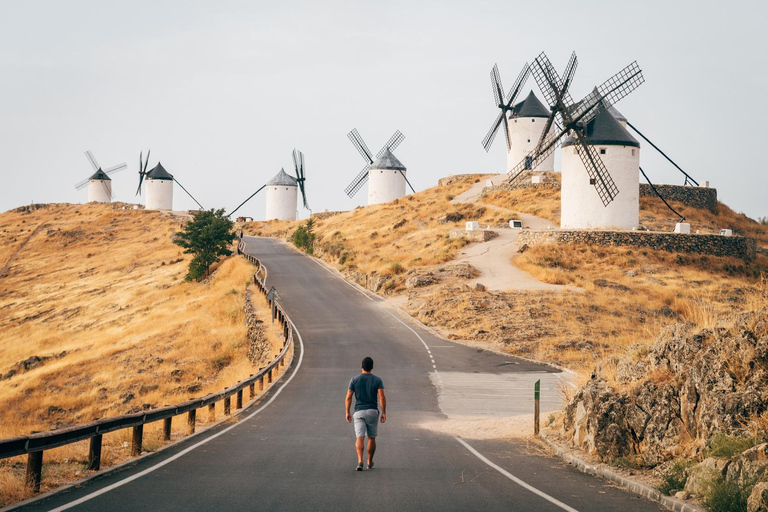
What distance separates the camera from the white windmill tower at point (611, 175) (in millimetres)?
56344

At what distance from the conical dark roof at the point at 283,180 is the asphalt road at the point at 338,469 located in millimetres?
100616

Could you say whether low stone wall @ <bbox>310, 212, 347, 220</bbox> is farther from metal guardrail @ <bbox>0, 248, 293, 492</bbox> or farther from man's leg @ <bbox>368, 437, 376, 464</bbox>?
man's leg @ <bbox>368, 437, 376, 464</bbox>

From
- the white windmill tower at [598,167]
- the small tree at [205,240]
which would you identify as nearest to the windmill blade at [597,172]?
the white windmill tower at [598,167]

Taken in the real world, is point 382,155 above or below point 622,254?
above

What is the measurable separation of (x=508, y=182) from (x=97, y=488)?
3123 inches

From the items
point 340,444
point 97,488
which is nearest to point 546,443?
point 340,444

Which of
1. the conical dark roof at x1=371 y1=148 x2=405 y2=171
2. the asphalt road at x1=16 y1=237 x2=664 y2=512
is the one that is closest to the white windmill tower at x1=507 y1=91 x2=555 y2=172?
the conical dark roof at x1=371 y1=148 x2=405 y2=171

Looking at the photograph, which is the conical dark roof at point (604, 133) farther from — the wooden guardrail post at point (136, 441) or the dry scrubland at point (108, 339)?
the wooden guardrail post at point (136, 441)

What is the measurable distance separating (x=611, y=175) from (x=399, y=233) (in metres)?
26.0

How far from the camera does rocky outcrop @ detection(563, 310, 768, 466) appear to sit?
1079cm

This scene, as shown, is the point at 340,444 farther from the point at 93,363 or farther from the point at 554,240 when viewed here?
the point at 554,240

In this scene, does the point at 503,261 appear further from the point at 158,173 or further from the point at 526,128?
the point at 158,173

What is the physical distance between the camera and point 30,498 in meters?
9.48

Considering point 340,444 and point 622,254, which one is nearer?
point 340,444
